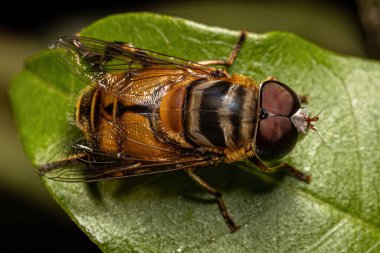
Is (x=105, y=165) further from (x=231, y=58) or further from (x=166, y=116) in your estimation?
(x=231, y=58)

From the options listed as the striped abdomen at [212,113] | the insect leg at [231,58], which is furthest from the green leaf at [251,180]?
the striped abdomen at [212,113]

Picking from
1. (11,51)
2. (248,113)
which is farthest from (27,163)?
(248,113)

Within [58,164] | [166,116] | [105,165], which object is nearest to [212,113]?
[166,116]

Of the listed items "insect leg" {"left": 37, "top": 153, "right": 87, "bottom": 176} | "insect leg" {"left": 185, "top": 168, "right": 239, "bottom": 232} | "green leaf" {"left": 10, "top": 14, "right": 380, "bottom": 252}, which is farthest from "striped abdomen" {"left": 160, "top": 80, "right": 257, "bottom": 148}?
"insect leg" {"left": 37, "top": 153, "right": 87, "bottom": 176}

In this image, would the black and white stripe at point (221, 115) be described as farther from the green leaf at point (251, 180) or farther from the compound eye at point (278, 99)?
the green leaf at point (251, 180)

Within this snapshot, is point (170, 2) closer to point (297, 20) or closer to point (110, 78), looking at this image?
point (297, 20)

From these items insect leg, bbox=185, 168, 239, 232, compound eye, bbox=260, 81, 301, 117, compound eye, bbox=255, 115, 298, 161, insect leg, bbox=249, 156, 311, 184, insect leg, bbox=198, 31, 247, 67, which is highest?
insect leg, bbox=198, 31, 247, 67

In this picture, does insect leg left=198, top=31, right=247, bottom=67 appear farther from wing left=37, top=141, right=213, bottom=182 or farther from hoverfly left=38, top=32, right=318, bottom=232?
wing left=37, top=141, right=213, bottom=182
